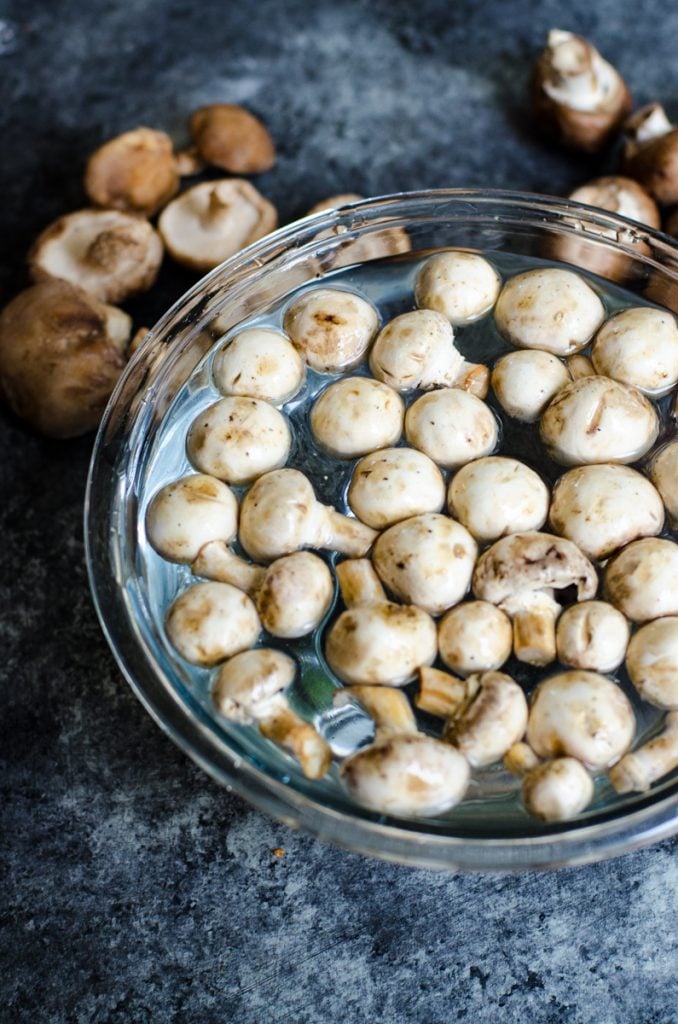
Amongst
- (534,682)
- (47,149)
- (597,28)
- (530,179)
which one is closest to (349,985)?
(534,682)

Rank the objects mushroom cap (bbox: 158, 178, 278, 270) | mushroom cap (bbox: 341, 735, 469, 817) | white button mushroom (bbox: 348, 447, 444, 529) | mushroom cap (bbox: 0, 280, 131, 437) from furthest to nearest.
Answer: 1. mushroom cap (bbox: 158, 178, 278, 270)
2. mushroom cap (bbox: 0, 280, 131, 437)
3. white button mushroom (bbox: 348, 447, 444, 529)
4. mushroom cap (bbox: 341, 735, 469, 817)

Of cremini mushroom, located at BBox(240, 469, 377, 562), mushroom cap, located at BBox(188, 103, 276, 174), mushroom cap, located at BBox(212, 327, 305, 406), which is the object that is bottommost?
cremini mushroom, located at BBox(240, 469, 377, 562)

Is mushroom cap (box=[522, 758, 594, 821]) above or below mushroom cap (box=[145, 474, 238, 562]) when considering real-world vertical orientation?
below

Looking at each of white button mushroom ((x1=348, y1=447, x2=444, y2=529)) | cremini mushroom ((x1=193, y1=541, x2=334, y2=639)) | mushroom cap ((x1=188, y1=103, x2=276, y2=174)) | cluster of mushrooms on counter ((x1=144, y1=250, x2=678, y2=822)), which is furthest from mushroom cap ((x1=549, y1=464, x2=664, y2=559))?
mushroom cap ((x1=188, y1=103, x2=276, y2=174))

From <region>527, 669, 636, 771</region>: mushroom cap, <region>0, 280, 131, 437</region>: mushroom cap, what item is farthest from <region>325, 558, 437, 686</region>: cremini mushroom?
<region>0, 280, 131, 437</region>: mushroom cap

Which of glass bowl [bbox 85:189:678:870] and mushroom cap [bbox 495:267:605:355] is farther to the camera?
mushroom cap [bbox 495:267:605:355]

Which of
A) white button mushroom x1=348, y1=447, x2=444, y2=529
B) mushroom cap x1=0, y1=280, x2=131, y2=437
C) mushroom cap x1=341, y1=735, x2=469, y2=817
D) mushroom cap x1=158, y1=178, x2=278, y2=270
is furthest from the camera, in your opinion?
mushroom cap x1=158, y1=178, x2=278, y2=270

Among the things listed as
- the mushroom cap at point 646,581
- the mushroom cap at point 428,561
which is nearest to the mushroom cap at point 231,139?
the mushroom cap at point 428,561

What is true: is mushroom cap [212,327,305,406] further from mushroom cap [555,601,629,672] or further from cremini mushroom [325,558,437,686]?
mushroom cap [555,601,629,672]
